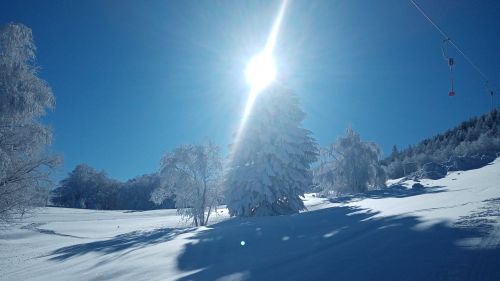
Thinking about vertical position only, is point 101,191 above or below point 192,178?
above

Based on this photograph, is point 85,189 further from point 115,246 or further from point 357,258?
point 357,258

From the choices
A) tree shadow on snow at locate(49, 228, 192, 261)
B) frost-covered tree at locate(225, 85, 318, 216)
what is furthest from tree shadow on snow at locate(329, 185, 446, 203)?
tree shadow on snow at locate(49, 228, 192, 261)

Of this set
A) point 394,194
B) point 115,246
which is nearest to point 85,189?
point 394,194

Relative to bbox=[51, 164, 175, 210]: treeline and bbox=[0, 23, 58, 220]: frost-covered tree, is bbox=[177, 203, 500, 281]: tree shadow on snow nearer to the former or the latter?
bbox=[0, 23, 58, 220]: frost-covered tree

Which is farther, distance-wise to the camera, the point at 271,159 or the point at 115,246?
the point at 271,159

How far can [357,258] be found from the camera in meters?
4.32

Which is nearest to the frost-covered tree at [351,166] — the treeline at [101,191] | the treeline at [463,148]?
the treeline at [463,148]

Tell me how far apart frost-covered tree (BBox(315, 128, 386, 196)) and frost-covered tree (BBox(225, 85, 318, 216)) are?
2392 cm

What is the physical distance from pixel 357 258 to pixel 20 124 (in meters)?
12.8

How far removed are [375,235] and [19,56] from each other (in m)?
14.1

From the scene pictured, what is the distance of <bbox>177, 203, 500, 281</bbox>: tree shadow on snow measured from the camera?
11.0 feet

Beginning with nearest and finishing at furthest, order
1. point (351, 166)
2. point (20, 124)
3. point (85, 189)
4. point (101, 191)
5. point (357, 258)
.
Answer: point (357, 258), point (20, 124), point (351, 166), point (85, 189), point (101, 191)

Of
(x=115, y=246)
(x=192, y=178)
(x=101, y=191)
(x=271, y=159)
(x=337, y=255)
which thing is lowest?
(x=115, y=246)

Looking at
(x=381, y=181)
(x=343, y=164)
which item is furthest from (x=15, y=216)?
(x=381, y=181)
